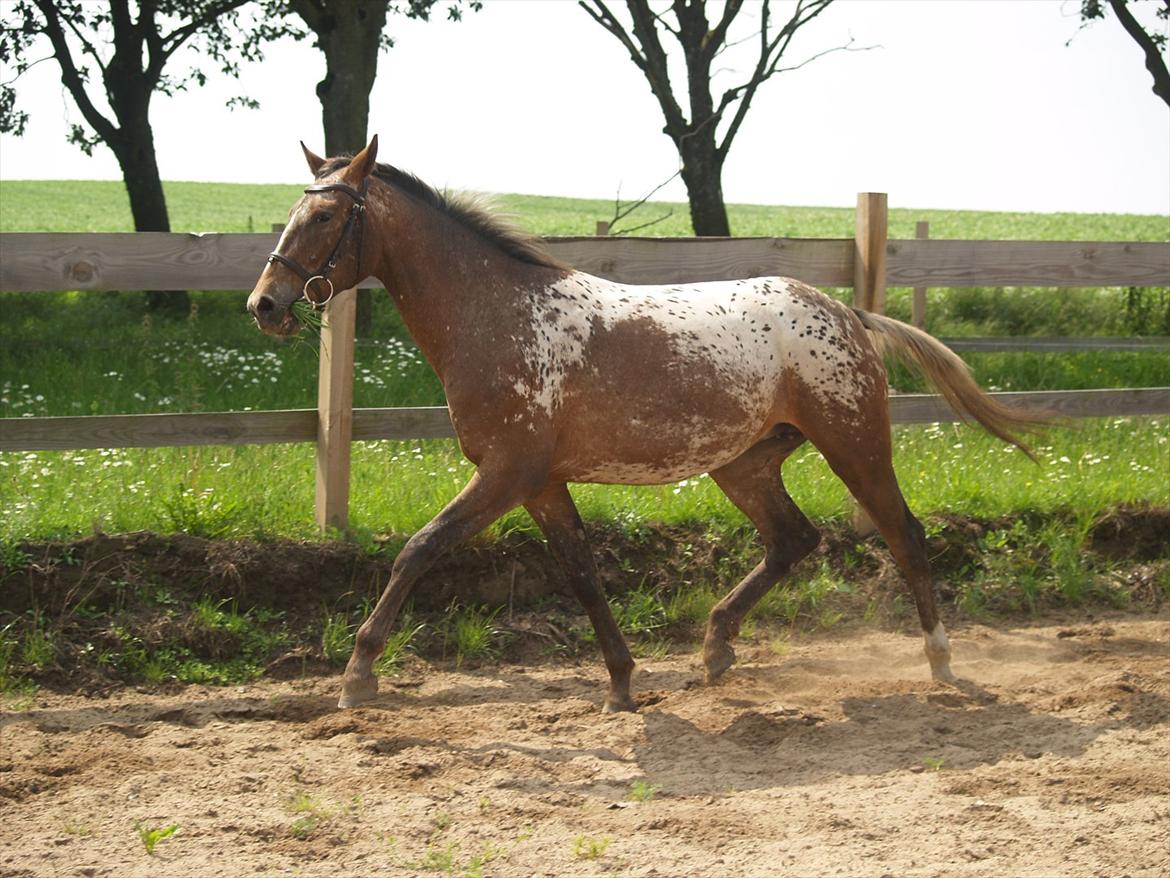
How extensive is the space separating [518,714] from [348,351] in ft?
6.92

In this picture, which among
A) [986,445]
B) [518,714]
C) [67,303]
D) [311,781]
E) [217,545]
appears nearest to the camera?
[311,781]

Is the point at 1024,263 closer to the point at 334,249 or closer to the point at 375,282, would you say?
the point at 375,282

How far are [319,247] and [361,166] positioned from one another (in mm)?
367

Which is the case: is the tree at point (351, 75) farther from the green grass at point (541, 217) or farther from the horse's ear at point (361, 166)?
the green grass at point (541, 217)

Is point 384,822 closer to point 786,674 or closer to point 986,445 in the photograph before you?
point 786,674

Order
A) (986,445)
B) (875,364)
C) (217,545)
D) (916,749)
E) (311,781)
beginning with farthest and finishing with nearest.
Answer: (986,445), (217,545), (875,364), (916,749), (311,781)

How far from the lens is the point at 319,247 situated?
16.5ft

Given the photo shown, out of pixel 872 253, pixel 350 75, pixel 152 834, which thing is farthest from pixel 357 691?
pixel 350 75

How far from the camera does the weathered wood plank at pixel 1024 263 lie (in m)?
7.62

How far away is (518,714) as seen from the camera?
215 inches

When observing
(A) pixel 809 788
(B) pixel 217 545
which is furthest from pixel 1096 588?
(B) pixel 217 545

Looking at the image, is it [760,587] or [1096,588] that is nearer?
[760,587]

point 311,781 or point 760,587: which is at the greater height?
point 760,587

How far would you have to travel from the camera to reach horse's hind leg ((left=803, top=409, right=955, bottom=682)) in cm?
579
